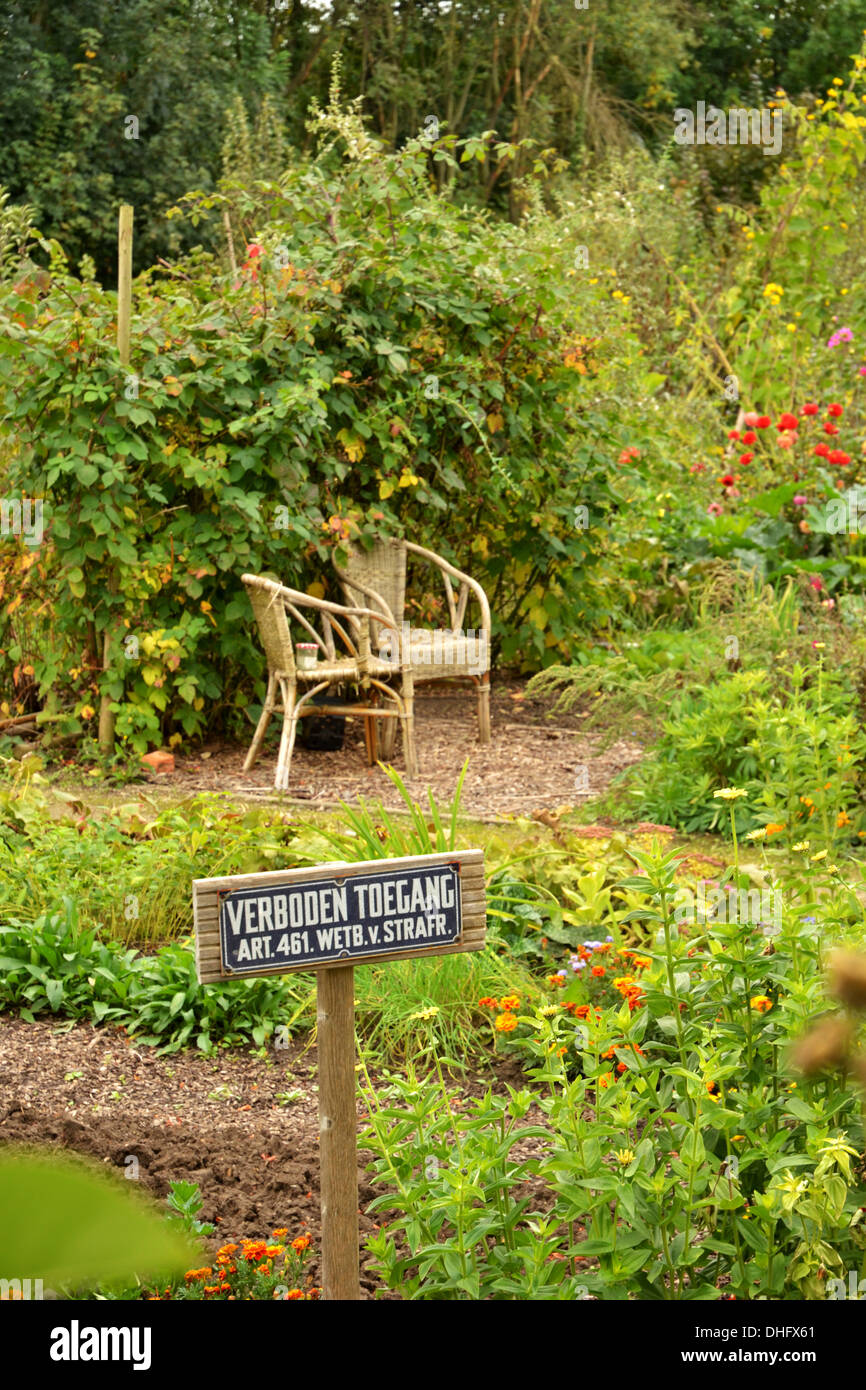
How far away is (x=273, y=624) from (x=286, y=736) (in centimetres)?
45

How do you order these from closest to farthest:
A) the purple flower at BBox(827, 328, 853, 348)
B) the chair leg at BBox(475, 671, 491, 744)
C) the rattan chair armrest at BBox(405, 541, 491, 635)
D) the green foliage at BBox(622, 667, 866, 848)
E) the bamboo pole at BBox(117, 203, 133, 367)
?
the green foliage at BBox(622, 667, 866, 848) < the bamboo pole at BBox(117, 203, 133, 367) < the chair leg at BBox(475, 671, 491, 744) < the rattan chair armrest at BBox(405, 541, 491, 635) < the purple flower at BBox(827, 328, 853, 348)

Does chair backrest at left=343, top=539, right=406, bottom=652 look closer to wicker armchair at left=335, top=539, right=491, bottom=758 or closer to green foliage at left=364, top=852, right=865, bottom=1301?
wicker armchair at left=335, top=539, right=491, bottom=758

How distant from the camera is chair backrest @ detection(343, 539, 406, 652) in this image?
21.2 ft

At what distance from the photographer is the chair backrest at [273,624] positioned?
5.66 m

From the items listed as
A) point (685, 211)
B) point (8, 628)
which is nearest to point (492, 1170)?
point (8, 628)

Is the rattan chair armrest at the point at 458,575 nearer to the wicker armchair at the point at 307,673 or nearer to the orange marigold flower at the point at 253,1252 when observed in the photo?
the wicker armchair at the point at 307,673

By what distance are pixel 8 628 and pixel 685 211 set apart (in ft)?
32.5

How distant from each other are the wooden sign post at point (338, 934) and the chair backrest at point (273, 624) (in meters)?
3.81

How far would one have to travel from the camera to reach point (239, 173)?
46.6 feet

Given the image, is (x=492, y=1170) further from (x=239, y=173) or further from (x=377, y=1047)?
(x=239, y=173)

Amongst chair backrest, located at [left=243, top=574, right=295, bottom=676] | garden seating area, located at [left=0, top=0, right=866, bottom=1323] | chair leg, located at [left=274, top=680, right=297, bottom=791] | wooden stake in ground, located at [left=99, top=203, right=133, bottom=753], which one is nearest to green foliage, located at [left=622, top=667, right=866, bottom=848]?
garden seating area, located at [left=0, top=0, right=866, bottom=1323]

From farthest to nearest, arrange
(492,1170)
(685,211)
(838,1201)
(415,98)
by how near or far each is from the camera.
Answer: (415,98)
(685,211)
(492,1170)
(838,1201)

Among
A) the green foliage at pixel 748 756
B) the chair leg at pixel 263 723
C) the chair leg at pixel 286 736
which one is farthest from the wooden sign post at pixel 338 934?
the chair leg at pixel 263 723

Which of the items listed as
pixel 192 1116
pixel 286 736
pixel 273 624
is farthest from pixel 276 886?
pixel 273 624
